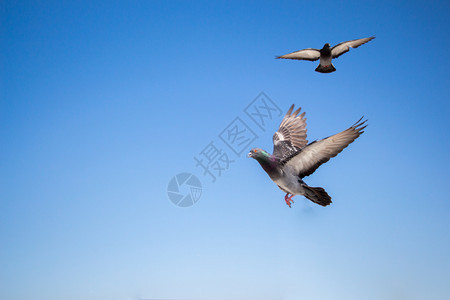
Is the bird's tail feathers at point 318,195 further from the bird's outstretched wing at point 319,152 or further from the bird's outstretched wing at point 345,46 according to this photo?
the bird's outstretched wing at point 345,46

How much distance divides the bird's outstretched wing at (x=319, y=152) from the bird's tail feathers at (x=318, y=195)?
65 cm

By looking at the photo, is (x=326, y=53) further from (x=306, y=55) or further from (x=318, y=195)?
(x=318, y=195)

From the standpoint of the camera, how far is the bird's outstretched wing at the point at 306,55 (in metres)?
15.5

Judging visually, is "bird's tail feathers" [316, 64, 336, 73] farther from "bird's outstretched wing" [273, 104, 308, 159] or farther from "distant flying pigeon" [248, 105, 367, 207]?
"distant flying pigeon" [248, 105, 367, 207]

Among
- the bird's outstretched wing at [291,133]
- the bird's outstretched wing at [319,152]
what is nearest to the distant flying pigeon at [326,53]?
the bird's outstretched wing at [291,133]

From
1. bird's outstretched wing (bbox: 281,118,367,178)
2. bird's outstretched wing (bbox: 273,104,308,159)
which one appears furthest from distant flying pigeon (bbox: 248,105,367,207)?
bird's outstretched wing (bbox: 273,104,308,159)

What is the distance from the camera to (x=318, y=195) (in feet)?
31.4

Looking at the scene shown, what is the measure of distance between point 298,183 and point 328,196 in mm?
942

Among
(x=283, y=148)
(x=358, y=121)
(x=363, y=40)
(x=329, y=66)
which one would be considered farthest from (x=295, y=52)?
(x=358, y=121)

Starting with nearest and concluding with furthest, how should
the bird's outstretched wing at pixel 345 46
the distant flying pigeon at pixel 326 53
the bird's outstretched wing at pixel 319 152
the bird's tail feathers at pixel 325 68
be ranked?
the bird's outstretched wing at pixel 319 152, the bird's tail feathers at pixel 325 68, the distant flying pigeon at pixel 326 53, the bird's outstretched wing at pixel 345 46

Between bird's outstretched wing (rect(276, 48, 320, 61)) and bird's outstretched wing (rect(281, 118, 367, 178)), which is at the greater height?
bird's outstretched wing (rect(276, 48, 320, 61))

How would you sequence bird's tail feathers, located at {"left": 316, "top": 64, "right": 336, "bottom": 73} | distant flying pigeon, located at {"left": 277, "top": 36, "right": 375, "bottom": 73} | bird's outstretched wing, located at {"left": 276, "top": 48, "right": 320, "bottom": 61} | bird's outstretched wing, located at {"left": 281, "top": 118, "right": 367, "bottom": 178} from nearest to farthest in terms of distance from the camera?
bird's outstretched wing, located at {"left": 281, "top": 118, "right": 367, "bottom": 178}
bird's tail feathers, located at {"left": 316, "top": 64, "right": 336, "bottom": 73}
distant flying pigeon, located at {"left": 277, "top": 36, "right": 375, "bottom": 73}
bird's outstretched wing, located at {"left": 276, "top": 48, "right": 320, "bottom": 61}

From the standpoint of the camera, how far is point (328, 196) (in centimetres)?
940

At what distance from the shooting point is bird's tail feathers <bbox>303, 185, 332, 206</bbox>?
9.40 metres
